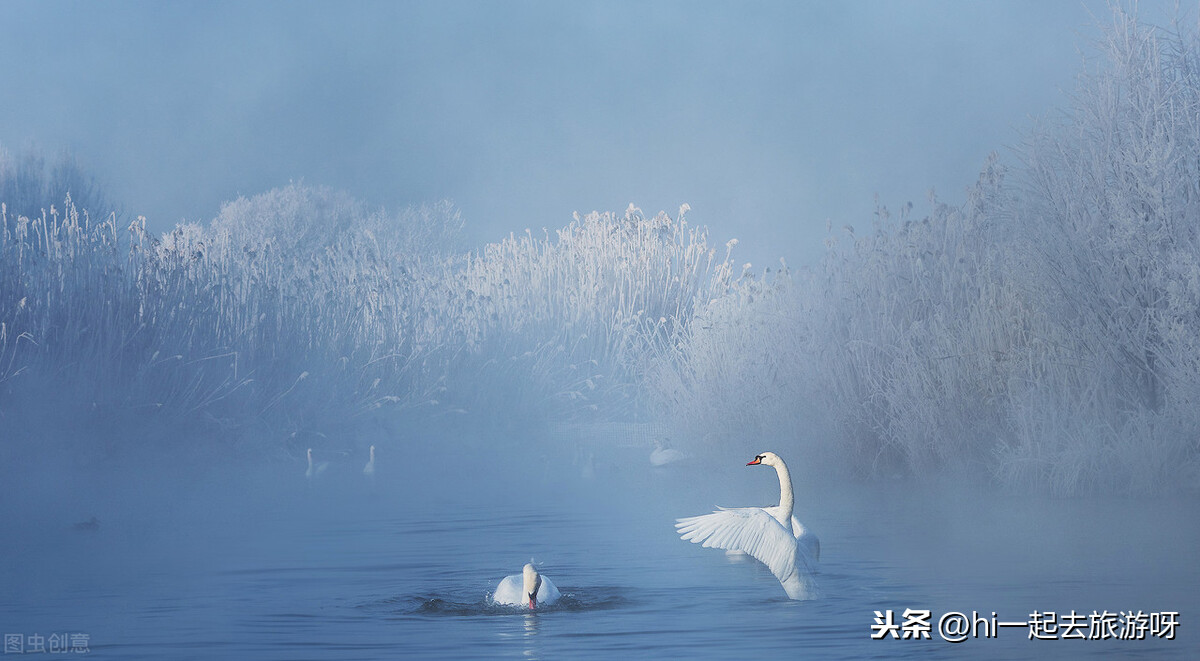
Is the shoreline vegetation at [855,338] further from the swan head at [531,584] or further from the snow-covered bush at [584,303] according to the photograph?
the swan head at [531,584]

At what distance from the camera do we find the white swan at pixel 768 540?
504 cm

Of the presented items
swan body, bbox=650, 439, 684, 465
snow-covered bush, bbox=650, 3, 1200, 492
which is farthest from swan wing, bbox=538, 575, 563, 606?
swan body, bbox=650, 439, 684, 465

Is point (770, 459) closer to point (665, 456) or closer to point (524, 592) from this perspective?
point (524, 592)

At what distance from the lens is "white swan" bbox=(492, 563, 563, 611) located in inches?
191

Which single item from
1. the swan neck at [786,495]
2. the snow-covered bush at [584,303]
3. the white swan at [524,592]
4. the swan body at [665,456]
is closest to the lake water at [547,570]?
the white swan at [524,592]

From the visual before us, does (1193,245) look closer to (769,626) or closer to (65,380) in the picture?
(769,626)

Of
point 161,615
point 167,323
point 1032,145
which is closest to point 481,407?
point 167,323

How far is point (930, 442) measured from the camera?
8.35 m

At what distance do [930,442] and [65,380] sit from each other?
533 cm

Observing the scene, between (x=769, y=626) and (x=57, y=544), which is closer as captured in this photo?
(x=769, y=626)

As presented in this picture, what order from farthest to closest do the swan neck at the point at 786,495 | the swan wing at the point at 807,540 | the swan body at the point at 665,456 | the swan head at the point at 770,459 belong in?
1. the swan body at the point at 665,456
2. the swan head at the point at 770,459
3. the swan neck at the point at 786,495
4. the swan wing at the point at 807,540

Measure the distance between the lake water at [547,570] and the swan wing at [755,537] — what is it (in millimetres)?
149

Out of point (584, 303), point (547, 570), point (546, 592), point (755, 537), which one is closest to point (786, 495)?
point (755, 537)

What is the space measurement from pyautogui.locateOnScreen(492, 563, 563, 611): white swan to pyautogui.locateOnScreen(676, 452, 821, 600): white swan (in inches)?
22.9
